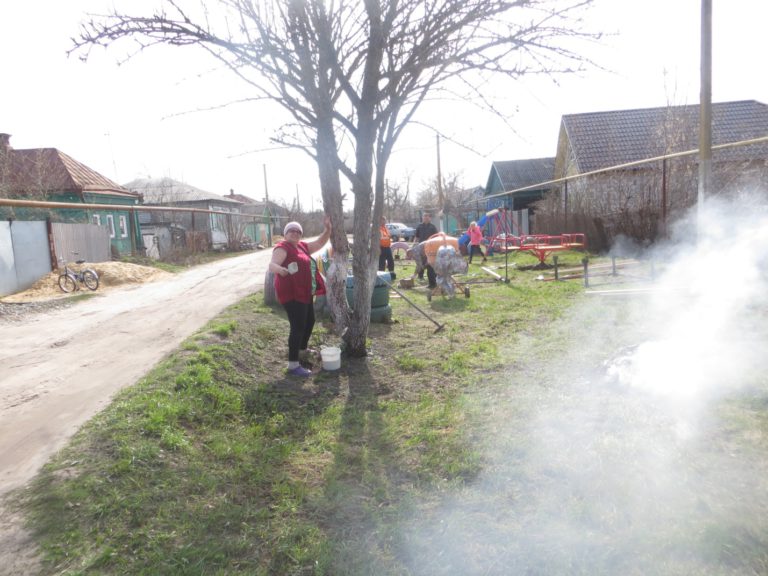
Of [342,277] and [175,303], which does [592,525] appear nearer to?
[342,277]

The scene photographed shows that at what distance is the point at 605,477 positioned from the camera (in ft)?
9.29

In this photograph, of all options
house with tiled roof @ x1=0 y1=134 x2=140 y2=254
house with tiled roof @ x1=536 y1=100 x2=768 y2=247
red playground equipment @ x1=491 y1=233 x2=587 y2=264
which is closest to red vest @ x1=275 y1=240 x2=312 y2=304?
house with tiled roof @ x1=536 y1=100 x2=768 y2=247

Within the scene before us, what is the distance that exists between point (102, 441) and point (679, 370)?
177 inches

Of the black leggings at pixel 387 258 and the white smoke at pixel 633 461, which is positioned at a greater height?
the black leggings at pixel 387 258

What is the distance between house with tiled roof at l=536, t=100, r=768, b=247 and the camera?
10.5m

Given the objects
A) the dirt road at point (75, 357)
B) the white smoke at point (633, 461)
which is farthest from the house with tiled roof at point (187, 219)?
the white smoke at point (633, 461)

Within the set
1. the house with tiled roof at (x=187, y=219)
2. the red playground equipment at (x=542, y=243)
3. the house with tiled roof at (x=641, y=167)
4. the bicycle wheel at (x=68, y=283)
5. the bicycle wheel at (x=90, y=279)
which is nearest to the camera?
the house with tiled roof at (x=641, y=167)

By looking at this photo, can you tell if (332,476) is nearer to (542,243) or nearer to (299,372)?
(299,372)

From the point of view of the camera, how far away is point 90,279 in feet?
40.1

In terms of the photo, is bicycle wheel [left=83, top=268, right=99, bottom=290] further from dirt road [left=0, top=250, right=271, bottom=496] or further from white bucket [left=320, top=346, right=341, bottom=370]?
white bucket [left=320, top=346, right=341, bottom=370]

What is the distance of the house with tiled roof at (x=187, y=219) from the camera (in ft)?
73.6

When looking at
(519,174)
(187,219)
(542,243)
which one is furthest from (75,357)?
(519,174)

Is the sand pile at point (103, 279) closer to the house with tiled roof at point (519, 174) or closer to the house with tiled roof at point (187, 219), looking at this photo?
the house with tiled roof at point (187, 219)

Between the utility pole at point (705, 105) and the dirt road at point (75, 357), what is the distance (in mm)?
7591
